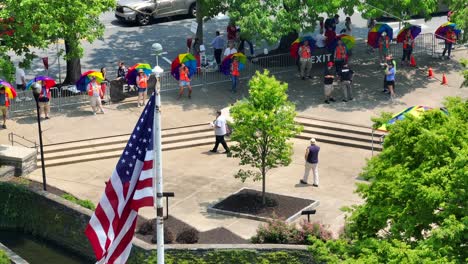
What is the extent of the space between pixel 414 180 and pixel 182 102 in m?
20.0

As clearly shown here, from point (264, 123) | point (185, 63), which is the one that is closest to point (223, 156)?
point (185, 63)

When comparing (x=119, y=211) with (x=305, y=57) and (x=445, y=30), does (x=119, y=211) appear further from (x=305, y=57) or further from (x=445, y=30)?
(x=445, y=30)

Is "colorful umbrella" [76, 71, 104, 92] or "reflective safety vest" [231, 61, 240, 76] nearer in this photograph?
"colorful umbrella" [76, 71, 104, 92]

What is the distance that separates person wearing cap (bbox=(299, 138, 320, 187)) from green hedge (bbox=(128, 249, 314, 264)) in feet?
19.6

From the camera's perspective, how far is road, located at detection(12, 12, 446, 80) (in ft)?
142

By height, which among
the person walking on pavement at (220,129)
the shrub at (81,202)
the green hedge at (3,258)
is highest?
the person walking on pavement at (220,129)

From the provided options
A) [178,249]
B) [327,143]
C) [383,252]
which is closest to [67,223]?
[178,249]

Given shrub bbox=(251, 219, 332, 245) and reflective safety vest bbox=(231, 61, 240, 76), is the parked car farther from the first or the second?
shrub bbox=(251, 219, 332, 245)

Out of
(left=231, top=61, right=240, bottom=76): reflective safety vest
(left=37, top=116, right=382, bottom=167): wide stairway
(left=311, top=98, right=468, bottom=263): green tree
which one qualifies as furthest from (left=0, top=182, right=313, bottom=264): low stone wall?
(left=231, top=61, right=240, bottom=76): reflective safety vest

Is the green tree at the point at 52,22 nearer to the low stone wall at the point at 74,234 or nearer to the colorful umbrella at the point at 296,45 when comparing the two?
the low stone wall at the point at 74,234

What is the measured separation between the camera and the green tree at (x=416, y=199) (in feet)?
63.3

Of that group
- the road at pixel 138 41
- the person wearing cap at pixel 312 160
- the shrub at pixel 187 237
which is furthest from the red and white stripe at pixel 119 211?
the road at pixel 138 41

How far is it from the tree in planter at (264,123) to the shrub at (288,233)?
116 inches

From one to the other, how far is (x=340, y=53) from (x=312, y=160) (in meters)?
9.66
